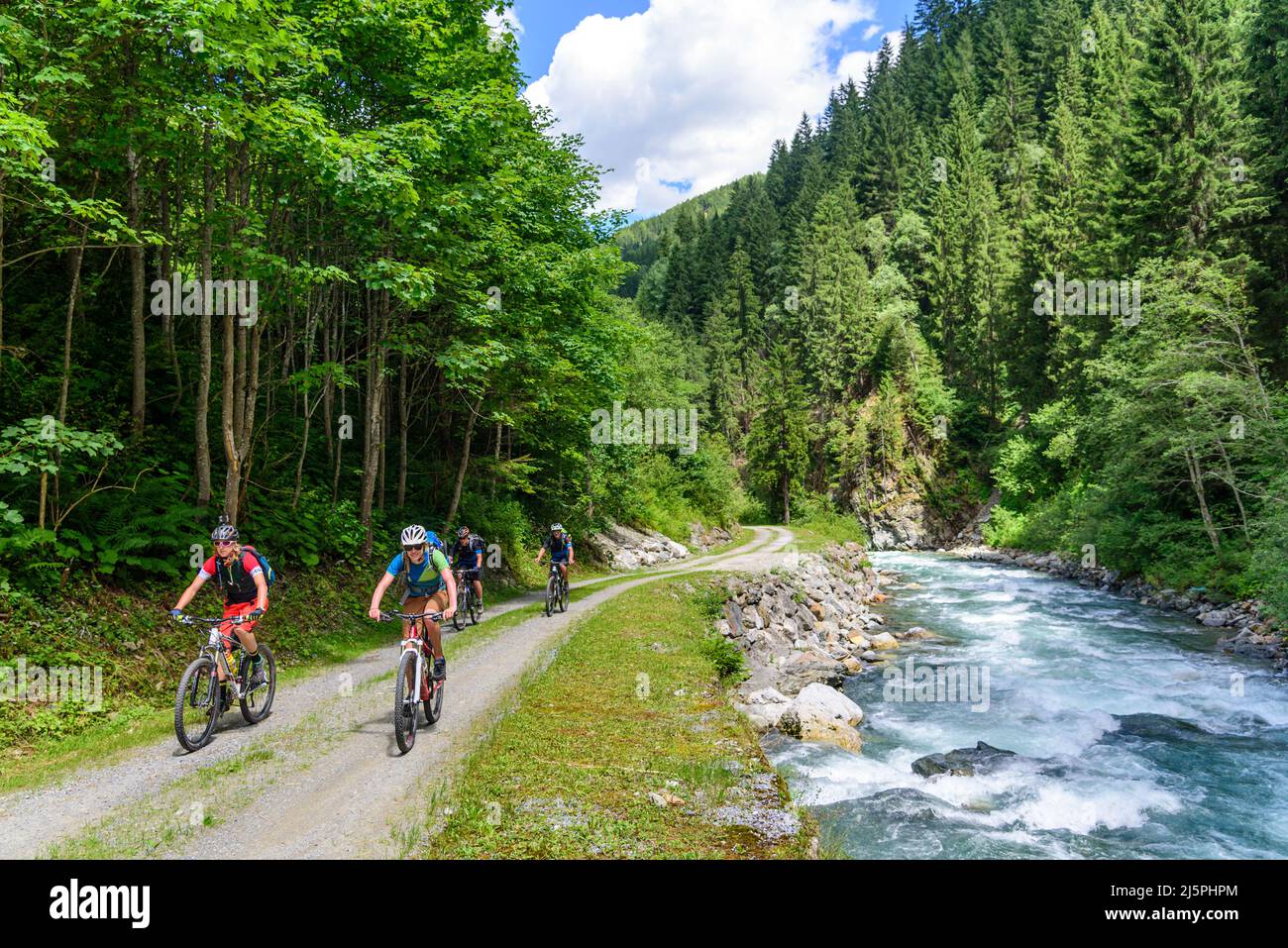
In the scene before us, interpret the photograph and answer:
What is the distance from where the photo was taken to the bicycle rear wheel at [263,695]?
27.1ft

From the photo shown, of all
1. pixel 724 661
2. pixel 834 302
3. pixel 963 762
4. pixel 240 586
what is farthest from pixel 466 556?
pixel 834 302

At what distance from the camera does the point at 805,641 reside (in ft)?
68.8

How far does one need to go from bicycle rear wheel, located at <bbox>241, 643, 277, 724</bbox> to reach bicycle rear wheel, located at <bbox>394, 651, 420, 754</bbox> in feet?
7.27

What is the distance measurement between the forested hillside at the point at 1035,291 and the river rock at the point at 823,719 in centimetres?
1203

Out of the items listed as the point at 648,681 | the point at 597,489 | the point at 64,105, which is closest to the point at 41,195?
the point at 64,105

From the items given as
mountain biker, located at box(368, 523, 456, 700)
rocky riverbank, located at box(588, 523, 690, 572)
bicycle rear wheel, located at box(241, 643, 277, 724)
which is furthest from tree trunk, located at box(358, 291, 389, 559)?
rocky riverbank, located at box(588, 523, 690, 572)

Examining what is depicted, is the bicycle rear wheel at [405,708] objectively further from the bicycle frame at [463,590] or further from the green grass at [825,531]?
the green grass at [825,531]

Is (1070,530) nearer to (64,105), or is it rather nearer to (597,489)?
(597,489)

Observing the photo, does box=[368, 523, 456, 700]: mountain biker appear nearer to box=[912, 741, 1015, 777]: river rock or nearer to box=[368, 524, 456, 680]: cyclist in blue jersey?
box=[368, 524, 456, 680]: cyclist in blue jersey

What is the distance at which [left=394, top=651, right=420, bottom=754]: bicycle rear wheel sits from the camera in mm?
7316

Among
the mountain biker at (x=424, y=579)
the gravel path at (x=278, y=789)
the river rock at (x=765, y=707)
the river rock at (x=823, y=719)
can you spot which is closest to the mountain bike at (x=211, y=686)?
the gravel path at (x=278, y=789)

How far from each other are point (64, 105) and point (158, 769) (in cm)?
938
